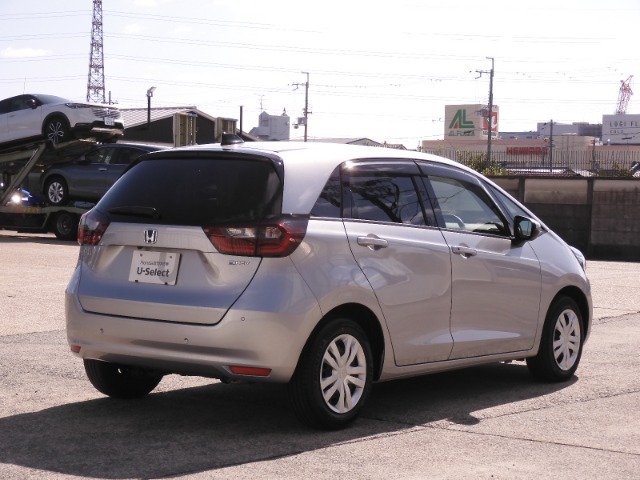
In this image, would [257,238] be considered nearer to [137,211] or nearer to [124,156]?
[137,211]

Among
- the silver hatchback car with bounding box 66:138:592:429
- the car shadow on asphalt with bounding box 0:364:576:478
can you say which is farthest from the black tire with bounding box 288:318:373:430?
the car shadow on asphalt with bounding box 0:364:576:478

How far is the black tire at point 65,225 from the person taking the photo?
24141 millimetres

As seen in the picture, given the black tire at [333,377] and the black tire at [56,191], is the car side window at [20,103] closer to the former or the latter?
the black tire at [56,191]

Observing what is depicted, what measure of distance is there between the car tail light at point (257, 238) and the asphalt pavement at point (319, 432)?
1.05 meters

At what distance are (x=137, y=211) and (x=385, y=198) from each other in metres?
1.57

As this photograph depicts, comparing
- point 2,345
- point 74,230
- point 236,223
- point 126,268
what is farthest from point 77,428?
point 74,230

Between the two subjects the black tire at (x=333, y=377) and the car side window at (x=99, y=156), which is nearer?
the black tire at (x=333, y=377)

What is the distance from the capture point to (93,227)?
6742 millimetres

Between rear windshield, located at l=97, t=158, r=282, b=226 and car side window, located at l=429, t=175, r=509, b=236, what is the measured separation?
1.58 metres

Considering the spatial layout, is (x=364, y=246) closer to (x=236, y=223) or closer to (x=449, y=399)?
(x=236, y=223)

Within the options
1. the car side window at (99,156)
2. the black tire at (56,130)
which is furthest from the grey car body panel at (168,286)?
the black tire at (56,130)

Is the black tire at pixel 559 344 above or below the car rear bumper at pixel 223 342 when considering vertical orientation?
below

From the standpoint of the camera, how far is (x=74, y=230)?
24078mm

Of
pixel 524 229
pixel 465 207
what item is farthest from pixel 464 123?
pixel 465 207
